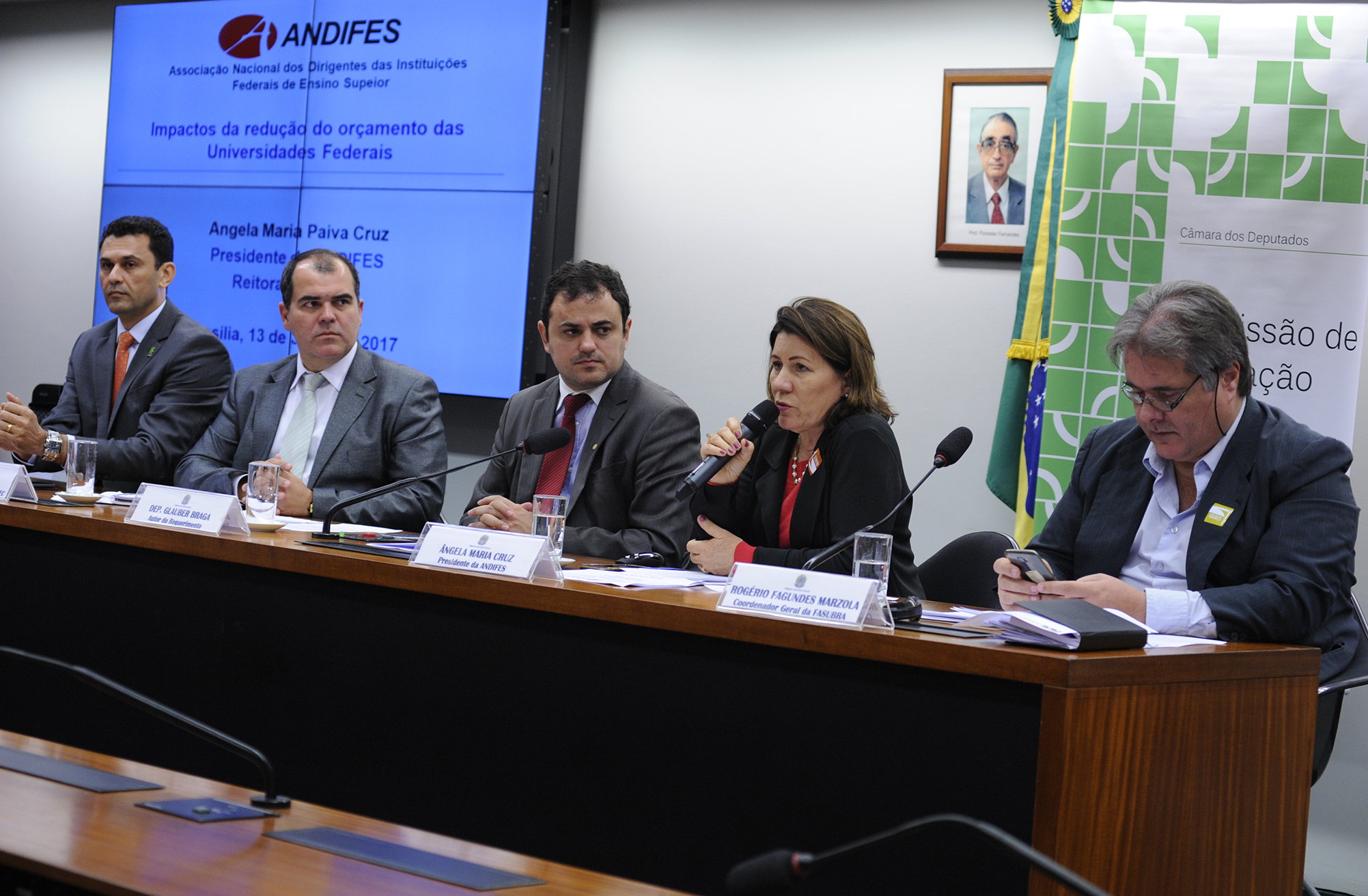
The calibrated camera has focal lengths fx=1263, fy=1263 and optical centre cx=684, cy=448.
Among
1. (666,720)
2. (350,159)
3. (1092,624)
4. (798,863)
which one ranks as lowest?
(666,720)

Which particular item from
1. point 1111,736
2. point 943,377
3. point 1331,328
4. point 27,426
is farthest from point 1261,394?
point 27,426

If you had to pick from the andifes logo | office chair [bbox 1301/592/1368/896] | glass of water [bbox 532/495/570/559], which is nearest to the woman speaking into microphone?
glass of water [bbox 532/495/570/559]

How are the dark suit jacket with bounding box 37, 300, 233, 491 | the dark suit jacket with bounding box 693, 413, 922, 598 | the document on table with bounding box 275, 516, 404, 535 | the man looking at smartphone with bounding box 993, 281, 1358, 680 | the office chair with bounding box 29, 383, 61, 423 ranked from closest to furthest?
1. the man looking at smartphone with bounding box 993, 281, 1358, 680
2. the dark suit jacket with bounding box 693, 413, 922, 598
3. the document on table with bounding box 275, 516, 404, 535
4. the dark suit jacket with bounding box 37, 300, 233, 491
5. the office chair with bounding box 29, 383, 61, 423

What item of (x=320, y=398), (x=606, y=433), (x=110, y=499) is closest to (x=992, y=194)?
(x=606, y=433)

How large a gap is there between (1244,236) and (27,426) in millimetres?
3077

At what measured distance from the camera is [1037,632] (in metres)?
1.57

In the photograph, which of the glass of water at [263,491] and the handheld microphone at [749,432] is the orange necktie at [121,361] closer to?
the glass of water at [263,491]

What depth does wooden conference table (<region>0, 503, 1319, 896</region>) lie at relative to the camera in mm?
1516

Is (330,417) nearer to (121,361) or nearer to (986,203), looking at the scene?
(121,361)

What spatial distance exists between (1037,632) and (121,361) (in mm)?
2982

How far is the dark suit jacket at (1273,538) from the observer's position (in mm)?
1996

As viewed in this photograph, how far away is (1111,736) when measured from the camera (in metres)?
1.50

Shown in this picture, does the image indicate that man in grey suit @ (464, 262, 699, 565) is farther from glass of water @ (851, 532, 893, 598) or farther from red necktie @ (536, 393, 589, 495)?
glass of water @ (851, 532, 893, 598)

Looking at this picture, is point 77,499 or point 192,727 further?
point 77,499
